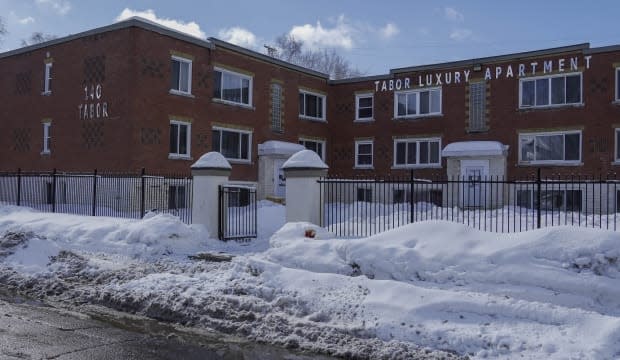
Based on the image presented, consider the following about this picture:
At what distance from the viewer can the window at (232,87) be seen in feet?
90.2

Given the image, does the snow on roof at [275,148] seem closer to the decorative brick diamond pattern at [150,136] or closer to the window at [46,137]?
the decorative brick diamond pattern at [150,136]

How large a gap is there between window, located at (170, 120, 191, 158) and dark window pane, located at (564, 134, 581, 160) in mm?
17866

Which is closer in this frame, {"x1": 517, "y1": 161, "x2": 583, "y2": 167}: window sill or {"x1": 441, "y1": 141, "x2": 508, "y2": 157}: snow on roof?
{"x1": 517, "y1": 161, "x2": 583, "y2": 167}: window sill

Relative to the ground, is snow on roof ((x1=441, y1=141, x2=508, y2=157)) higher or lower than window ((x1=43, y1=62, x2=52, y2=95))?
lower

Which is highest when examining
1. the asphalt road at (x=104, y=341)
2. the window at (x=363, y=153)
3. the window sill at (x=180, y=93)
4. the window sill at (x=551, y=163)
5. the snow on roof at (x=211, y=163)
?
the window sill at (x=180, y=93)

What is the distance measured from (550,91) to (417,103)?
6.94 meters

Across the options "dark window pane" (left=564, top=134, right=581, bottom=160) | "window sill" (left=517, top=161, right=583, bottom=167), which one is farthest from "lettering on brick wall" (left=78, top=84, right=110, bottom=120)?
"dark window pane" (left=564, top=134, right=581, bottom=160)

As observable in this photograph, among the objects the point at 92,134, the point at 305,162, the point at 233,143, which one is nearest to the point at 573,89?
the point at 233,143

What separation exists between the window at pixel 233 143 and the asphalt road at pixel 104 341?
19.1 metres

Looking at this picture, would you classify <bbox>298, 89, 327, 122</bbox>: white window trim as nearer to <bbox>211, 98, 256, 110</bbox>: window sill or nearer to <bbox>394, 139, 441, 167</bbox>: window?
<bbox>211, 98, 256, 110</bbox>: window sill

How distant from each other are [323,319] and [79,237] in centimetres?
915

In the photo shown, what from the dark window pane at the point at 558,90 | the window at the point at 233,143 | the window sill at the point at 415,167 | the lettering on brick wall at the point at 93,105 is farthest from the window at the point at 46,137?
the dark window pane at the point at 558,90

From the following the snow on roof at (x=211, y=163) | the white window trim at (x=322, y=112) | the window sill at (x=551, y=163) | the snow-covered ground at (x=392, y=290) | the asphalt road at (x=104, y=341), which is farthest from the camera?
the white window trim at (x=322, y=112)

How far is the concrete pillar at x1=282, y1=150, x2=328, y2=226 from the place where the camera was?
13914mm
